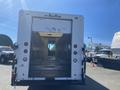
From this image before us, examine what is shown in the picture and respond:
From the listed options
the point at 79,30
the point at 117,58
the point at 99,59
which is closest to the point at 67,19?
the point at 79,30

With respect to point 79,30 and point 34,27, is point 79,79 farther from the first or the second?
point 34,27

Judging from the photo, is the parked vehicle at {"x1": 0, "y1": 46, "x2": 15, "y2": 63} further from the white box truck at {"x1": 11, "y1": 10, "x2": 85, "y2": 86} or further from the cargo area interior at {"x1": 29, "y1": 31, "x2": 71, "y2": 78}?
the white box truck at {"x1": 11, "y1": 10, "x2": 85, "y2": 86}

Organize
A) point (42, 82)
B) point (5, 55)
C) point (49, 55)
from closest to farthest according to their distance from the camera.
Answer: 1. point (42, 82)
2. point (49, 55)
3. point (5, 55)

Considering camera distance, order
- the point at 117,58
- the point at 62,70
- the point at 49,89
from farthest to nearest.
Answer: the point at 117,58, the point at 49,89, the point at 62,70

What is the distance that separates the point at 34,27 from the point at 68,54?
1833mm

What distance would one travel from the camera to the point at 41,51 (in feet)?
36.6

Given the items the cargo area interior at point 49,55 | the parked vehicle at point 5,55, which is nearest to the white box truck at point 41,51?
the cargo area interior at point 49,55

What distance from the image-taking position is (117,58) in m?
24.3

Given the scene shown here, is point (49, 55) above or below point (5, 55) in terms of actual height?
below

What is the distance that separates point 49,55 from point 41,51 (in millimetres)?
471

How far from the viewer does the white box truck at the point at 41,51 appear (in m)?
9.98

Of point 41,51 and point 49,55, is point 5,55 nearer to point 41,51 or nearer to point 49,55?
point 49,55

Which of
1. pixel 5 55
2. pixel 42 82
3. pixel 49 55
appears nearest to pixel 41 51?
pixel 49 55

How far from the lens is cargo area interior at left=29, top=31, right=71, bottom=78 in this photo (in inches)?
412
